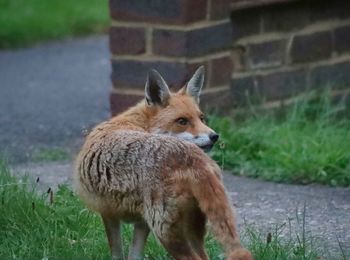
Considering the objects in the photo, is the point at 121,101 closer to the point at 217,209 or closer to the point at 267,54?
the point at 267,54

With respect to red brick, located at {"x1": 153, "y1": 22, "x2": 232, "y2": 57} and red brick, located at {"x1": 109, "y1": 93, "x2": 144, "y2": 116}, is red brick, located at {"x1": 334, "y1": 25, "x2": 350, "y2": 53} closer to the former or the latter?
red brick, located at {"x1": 153, "y1": 22, "x2": 232, "y2": 57}

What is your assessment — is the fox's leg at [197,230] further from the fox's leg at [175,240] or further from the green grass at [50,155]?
the green grass at [50,155]

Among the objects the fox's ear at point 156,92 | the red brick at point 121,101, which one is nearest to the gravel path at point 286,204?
the red brick at point 121,101

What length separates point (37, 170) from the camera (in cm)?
898

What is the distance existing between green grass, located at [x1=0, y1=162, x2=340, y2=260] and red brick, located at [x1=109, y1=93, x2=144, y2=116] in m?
2.11

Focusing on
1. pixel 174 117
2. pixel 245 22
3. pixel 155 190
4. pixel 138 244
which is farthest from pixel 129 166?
pixel 245 22

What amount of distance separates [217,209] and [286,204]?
2.49 m

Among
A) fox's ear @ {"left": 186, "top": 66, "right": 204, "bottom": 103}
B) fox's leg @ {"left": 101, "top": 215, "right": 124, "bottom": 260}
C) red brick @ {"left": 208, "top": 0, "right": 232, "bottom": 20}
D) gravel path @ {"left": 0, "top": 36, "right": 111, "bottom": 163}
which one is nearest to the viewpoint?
fox's leg @ {"left": 101, "top": 215, "right": 124, "bottom": 260}

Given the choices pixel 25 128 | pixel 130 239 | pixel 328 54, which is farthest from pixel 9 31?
pixel 130 239

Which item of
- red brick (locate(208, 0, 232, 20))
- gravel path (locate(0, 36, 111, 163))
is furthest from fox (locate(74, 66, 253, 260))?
gravel path (locate(0, 36, 111, 163))

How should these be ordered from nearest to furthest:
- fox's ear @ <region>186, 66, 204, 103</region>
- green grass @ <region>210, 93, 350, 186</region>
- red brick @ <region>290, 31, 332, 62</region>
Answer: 1. fox's ear @ <region>186, 66, 204, 103</region>
2. green grass @ <region>210, 93, 350, 186</region>
3. red brick @ <region>290, 31, 332, 62</region>

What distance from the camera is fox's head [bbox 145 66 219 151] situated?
664 centimetres

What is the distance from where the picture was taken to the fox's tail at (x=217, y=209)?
17.7 ft

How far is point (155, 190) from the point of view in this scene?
5605 mm
